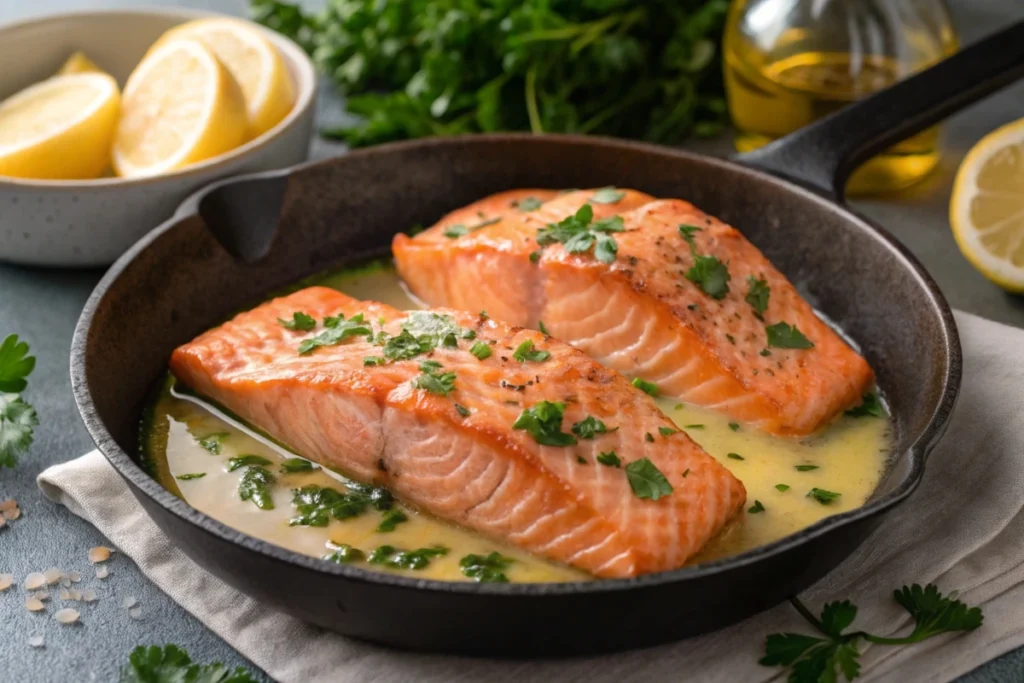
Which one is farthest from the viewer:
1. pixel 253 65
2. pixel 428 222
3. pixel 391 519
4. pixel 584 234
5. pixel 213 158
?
pixel 253 65

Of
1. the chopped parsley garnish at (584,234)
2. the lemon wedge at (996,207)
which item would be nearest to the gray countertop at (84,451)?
the lemon wedge at (996,207)

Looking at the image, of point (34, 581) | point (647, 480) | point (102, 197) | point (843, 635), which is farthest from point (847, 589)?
point (102, 197)

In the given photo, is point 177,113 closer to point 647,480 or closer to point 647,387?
point 647,387

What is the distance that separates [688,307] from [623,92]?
170 cm

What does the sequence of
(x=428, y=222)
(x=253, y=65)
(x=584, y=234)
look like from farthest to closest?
(x=253, y=65)
(x=428, y=222)
(x=584, y=234)

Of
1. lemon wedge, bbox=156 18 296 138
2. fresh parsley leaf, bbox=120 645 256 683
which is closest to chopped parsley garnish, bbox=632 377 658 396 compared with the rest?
fresh parsley leaf, bbox=120 645 256 683

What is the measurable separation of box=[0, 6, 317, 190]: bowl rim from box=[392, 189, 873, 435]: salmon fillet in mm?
735

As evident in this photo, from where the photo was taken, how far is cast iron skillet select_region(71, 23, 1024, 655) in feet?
6.55

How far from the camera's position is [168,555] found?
2510 mm

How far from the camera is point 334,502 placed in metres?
2.51

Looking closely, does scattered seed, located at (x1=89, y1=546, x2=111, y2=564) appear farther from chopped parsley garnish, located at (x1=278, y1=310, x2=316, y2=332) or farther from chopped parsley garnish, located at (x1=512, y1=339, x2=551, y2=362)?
chopped parsley garnish, located at (x1=512, y1=339, x2=551, y2=362)

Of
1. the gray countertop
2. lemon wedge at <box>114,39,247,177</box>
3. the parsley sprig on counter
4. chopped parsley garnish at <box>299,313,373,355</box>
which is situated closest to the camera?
the parsley sprig on counter

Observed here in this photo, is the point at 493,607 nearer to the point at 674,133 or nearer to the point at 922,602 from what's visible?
the point at 922,602

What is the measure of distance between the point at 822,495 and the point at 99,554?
5.40 feet
